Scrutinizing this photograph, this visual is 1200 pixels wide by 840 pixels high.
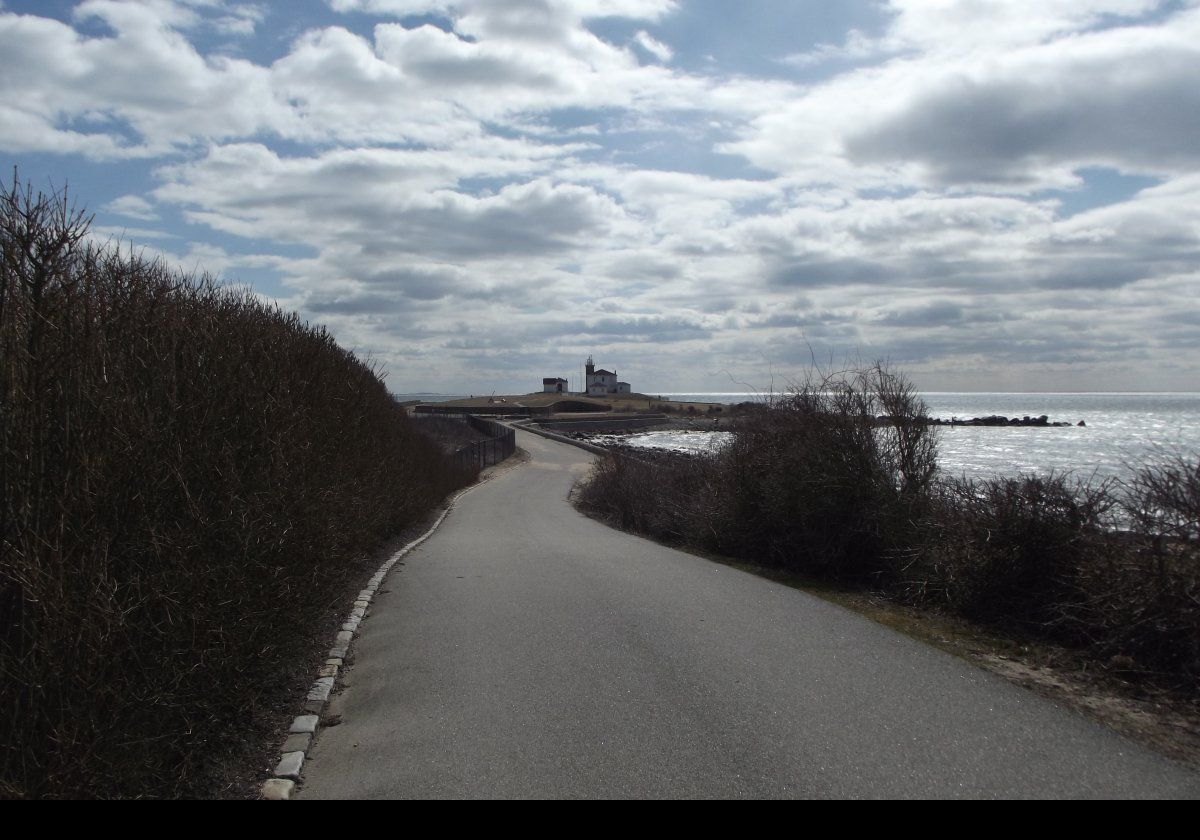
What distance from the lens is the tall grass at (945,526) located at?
22.6 ft

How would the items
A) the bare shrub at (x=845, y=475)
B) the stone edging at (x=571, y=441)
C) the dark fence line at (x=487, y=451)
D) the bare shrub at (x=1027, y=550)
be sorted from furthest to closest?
the stone edging at (x=571, y=441)
the dark fence line at (x=487, y=451)
the bare shrub at (x=845, y=475)
the bare shrub at (x=1027, y=550)

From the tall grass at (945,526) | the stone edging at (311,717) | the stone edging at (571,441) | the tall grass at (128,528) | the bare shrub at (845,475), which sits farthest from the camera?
the stone edging at (571,441)

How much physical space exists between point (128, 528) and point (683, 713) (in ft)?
12.2

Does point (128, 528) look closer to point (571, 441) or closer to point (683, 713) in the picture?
point (683, 713)

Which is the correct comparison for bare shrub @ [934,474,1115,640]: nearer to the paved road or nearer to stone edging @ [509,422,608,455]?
the paved road

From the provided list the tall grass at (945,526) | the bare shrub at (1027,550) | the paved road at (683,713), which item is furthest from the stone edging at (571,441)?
the paved road at (683,713)

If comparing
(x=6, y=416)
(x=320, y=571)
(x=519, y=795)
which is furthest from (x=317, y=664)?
(x=6, y=416)

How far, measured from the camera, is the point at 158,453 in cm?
511

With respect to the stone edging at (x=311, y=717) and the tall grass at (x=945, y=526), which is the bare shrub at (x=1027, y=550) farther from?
the stone edging at (x=311, y=717)

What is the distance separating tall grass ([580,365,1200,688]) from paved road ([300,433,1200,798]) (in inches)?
51.0

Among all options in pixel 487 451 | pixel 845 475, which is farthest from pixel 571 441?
pixel 845 475

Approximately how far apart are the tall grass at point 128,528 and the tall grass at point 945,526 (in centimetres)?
676

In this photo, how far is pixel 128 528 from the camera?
189 inches

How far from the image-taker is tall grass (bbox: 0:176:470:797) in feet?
13.4
